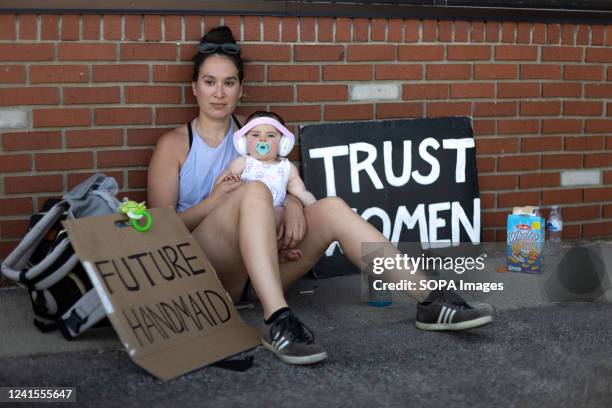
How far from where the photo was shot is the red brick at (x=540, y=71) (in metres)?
4.38


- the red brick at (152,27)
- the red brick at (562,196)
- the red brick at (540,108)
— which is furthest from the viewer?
the red brick at (562,196)

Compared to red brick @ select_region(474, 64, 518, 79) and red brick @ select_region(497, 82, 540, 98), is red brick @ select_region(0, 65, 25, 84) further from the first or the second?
red brick @ select_region(497, 82, 540, 98)

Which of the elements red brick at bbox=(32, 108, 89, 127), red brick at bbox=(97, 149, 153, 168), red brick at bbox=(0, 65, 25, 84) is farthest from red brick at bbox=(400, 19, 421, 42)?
red brick at bbox=(0, 65, 25, 84)

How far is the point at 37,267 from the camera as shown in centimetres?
282

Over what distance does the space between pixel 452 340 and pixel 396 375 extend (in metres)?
0.42

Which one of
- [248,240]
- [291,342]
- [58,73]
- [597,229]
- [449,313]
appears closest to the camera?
[291,342]

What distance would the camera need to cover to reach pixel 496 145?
14.4 ft

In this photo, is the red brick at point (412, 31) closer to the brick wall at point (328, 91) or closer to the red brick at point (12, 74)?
the brick wall at point (328, 91)

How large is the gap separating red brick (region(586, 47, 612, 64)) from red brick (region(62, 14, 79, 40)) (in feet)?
9.45

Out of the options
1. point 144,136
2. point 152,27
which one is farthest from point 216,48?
point 144,136

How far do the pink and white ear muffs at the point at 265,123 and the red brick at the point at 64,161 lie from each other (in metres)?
0.80

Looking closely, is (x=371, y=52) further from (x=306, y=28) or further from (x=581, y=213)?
(x=581, y=213)

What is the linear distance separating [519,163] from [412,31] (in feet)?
3.32

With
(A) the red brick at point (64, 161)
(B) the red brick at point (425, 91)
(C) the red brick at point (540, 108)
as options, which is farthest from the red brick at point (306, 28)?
(C) the red brick at point (540, 108)
